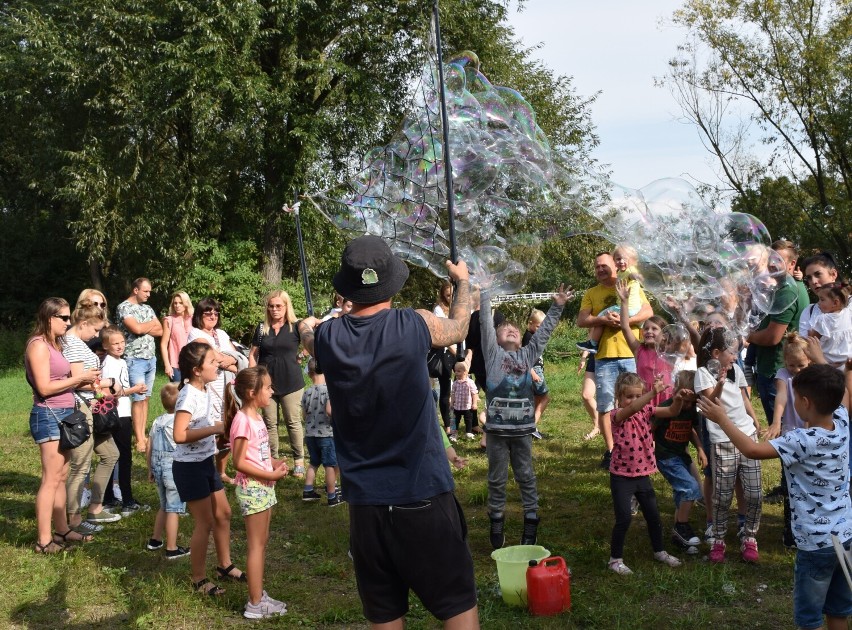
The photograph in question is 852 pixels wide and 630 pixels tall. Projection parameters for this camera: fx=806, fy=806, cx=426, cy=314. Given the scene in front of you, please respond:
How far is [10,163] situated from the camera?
30.2m

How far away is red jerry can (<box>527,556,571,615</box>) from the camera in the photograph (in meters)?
4.62

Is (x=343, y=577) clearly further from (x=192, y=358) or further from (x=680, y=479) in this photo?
(x=680, y=479)

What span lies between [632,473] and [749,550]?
2.99ft

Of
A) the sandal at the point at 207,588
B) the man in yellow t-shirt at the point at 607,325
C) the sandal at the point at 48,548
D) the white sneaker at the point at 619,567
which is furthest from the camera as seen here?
the man in yellow t-shirt at the point at 607,325

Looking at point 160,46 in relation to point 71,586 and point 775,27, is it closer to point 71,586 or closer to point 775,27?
point 71,586

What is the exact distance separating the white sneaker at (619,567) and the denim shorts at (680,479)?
2.34 ft

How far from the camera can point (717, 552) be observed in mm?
5340

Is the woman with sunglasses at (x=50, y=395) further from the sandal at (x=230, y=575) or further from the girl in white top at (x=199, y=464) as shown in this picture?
the sandal at (x=230, y=575)

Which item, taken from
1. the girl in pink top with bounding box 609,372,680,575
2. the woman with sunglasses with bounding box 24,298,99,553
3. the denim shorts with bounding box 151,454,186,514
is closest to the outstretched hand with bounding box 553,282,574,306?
the girl in pink top with bounding box 609,372,680,575

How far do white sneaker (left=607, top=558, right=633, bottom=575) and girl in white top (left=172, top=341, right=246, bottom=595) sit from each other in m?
2.45

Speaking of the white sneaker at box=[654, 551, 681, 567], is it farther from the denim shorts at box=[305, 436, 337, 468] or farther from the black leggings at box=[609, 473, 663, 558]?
the denim shorts at box=[305, 436, 337, 468]

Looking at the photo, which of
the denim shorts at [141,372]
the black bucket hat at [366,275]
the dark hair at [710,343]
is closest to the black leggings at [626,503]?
the dark hair at [710,343]

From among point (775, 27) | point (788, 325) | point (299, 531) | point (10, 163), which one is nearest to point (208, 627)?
point (299, 531)

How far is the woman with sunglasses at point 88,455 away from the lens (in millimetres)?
6492
